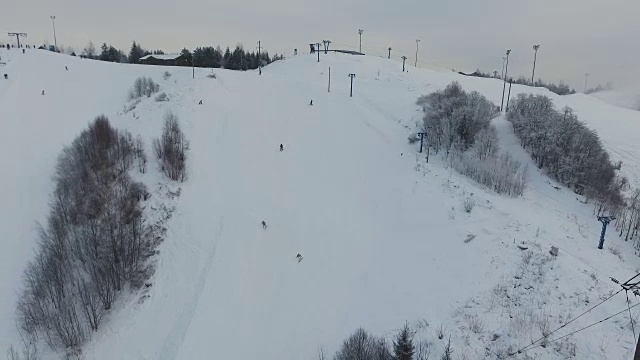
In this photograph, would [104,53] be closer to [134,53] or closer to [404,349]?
[134,53]

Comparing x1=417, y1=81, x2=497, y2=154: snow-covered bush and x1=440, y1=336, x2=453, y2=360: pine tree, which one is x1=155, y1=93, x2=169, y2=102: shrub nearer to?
x1=417, y1=81, x2=497, y2=154: snow-covered bush

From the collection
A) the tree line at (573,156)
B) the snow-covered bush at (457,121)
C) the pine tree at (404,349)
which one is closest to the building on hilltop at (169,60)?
the snow-covered bush at (457,121)

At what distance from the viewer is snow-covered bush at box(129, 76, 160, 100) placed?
4850 centimetres

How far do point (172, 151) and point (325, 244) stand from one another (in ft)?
41.5

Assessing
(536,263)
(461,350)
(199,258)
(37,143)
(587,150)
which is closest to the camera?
(461,350)

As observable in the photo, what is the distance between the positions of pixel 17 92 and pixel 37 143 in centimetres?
1316

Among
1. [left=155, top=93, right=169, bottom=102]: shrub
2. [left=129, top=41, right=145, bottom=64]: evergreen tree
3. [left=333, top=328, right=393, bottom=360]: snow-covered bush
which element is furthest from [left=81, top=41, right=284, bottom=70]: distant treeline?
[left=333, top=328, right=393, bottom=360]: snow-covered bush

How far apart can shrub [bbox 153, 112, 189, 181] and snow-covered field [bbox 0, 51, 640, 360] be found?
31.5 inches

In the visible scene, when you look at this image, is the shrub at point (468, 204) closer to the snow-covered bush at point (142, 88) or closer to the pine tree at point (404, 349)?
the pine tree at point (404, 349)

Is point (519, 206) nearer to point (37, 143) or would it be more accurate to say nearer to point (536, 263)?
point (536, 263)

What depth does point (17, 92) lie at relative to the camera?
4628 centimetres

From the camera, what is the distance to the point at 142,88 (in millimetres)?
50062

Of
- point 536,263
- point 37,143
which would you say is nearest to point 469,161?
point 536,263

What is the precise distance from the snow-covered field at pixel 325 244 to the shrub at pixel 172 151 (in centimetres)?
80
